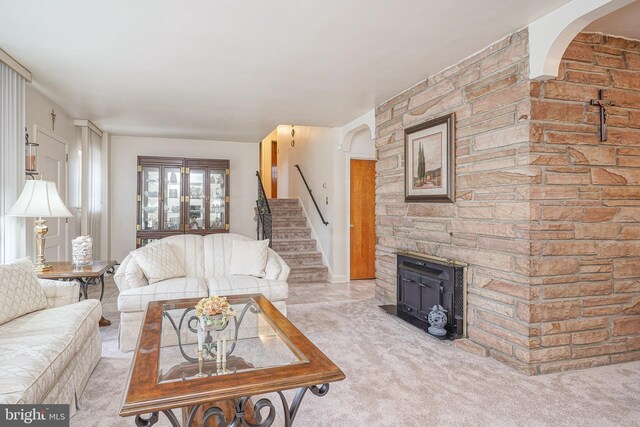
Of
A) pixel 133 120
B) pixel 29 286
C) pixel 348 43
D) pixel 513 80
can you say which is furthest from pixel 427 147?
pixel 133 120

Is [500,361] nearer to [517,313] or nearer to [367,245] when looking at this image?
[517,313]

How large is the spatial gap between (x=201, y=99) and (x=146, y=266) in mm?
2082

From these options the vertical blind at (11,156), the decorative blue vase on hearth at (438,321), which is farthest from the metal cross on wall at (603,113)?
the vertical blind at (11,156)

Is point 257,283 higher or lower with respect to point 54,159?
lower

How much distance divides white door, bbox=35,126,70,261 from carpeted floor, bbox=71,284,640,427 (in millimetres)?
2002

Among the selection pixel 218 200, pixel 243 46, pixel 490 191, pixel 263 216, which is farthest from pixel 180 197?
pixel 490 191

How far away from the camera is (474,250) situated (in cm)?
320

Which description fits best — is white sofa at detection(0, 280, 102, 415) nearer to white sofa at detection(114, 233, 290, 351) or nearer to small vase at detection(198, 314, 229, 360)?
white sofa at detection(114, 233, 290, 351)

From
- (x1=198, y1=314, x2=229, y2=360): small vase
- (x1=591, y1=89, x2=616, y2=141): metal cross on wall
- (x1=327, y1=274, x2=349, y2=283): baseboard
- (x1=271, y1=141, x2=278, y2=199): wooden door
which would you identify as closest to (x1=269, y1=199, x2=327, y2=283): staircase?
(x1=327, y1=274, x2=349, y2=283): baseboard

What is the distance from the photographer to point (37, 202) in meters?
3.21

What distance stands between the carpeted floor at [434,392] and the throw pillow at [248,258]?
3.36 feet

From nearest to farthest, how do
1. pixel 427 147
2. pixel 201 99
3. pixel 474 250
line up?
pixel 474 250
pixel 427 147
pixel 201 99

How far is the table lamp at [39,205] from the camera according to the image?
10.3 feet

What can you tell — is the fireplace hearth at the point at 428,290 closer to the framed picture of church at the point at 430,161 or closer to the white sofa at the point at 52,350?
the framed picture of church at the point at 430,161
